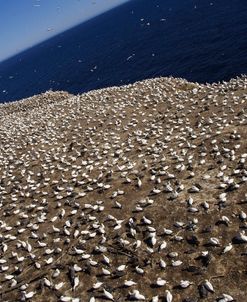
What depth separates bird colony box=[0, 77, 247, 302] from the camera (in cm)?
1388

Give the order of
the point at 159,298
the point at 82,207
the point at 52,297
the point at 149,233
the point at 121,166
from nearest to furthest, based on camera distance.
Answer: the point at 159,298, the point at 52,297, the point at 149,233, the point at 82,207, the point at 121,166

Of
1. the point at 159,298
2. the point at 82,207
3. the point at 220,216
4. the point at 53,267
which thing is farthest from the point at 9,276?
the point at 220,216

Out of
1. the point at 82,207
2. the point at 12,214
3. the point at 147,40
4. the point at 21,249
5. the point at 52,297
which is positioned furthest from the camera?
the point at 147,40

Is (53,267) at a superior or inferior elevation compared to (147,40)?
superior

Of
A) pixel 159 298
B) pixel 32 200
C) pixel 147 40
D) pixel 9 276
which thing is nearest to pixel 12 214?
pixel 32 200

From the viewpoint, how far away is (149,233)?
1565 centimetres

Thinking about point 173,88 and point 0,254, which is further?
point 173,88

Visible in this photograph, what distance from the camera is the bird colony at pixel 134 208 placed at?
13.9 m

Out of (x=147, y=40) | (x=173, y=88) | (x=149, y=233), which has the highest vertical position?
(x=149, y=233)

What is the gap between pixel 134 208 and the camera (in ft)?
59.0

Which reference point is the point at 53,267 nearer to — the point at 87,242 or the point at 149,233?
the point at 87,242

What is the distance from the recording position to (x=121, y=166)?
2281 cm

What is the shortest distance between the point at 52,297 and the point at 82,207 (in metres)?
5.61

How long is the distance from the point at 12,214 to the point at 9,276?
18.8ft
